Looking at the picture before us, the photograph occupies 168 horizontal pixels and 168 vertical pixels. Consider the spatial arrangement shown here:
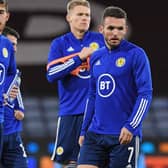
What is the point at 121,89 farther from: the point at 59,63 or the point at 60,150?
the point at 60,150

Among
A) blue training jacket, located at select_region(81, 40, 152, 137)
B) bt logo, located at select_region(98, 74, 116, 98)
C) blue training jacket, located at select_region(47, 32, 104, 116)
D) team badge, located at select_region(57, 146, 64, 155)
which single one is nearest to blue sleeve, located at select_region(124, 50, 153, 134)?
blue training jacket, located at select_region(81, 40, 152, 137)

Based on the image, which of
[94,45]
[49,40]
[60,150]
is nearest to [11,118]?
[60,150]

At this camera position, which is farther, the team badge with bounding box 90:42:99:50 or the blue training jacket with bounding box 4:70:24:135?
the team badge with bounding box 90:42:99:50

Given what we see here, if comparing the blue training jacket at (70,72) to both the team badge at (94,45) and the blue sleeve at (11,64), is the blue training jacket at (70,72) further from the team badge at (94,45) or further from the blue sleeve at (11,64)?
the blue sleeve at (11,64)

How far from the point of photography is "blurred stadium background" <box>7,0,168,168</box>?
429 inches

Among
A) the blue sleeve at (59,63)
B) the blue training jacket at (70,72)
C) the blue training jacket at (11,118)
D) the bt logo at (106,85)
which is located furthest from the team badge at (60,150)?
the bt logo at (106,85)

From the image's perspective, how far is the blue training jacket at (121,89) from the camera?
5.55 metres

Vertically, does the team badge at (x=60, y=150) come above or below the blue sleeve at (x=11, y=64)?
below

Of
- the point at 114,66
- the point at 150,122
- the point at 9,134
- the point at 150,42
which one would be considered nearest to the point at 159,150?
the point at 150,122

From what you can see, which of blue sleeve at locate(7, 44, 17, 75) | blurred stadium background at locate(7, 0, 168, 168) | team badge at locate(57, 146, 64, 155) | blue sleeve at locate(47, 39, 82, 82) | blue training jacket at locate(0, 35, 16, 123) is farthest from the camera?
blurred stadium background at locate(7, 0, 168, 168)

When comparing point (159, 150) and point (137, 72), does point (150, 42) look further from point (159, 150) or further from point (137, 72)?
point (137, 72)

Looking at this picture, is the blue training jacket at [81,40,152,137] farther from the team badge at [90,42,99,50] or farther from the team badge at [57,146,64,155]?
the team badge at [57,146,64,155]

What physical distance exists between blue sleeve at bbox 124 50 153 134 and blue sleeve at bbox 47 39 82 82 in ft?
3.02

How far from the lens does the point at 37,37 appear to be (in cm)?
1107
